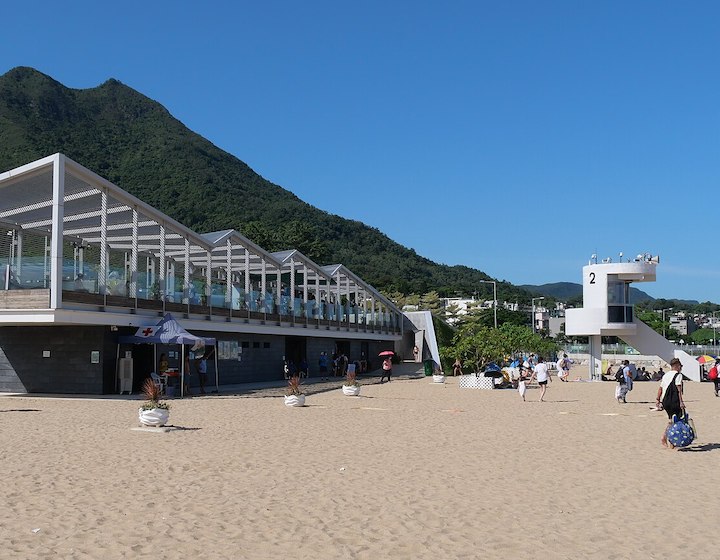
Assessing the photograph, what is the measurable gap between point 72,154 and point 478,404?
103 m

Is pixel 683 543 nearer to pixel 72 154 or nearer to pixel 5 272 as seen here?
pixel 5 272

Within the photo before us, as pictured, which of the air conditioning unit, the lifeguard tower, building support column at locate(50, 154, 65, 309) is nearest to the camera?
building support column at locate(50, 154, 65, 309)

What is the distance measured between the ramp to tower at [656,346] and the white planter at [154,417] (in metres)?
38.1

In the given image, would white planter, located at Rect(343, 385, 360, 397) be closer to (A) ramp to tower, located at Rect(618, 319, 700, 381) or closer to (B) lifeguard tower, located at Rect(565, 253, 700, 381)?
(B) lifeguard tower, located at Rect(565, 253, 700, 381)

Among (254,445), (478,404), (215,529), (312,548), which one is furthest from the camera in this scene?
(478,404)

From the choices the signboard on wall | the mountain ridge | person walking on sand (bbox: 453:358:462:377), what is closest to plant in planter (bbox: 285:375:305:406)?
the signboard on wall

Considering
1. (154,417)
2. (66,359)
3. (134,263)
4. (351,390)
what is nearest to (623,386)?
(351,390)

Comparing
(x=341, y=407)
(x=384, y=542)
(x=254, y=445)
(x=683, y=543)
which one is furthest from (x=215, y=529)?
(x=341, y=407)

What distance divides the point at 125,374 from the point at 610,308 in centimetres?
3147

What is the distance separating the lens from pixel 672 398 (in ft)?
43.5

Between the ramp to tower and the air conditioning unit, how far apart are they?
33.0m

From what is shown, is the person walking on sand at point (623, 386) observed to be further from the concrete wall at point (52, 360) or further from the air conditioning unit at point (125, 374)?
the concrete wall at point (52, 360)

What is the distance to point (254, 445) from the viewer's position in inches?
517

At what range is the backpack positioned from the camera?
43.2ft
